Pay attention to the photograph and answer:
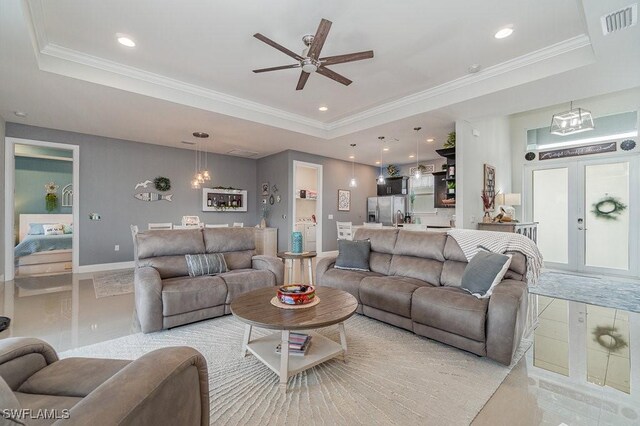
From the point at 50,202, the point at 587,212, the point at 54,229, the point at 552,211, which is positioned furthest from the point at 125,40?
the point at 587,212

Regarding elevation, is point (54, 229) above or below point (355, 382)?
above

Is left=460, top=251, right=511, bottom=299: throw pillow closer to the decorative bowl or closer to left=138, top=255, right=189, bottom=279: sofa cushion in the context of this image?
the decorative bowl

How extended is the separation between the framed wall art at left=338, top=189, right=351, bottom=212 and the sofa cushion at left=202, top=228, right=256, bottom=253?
4299 millimetres

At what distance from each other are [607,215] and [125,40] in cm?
834

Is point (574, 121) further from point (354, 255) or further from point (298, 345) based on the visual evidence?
point (298, 345)

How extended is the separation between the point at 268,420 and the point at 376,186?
8222mm

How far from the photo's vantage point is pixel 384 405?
69.6 inches

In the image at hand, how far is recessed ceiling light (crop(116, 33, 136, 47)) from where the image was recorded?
2.96 metres

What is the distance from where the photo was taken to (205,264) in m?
3.42

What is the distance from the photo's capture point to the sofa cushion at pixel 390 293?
276 centimetres

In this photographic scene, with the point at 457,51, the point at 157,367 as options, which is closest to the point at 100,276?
the point at 157,367

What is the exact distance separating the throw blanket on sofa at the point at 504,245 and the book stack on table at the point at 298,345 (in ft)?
6.14

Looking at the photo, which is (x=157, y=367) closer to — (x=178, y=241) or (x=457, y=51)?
(x=178, y=241)

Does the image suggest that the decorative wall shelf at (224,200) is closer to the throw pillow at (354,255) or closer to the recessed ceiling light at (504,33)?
the throw pillow at (354,255)
